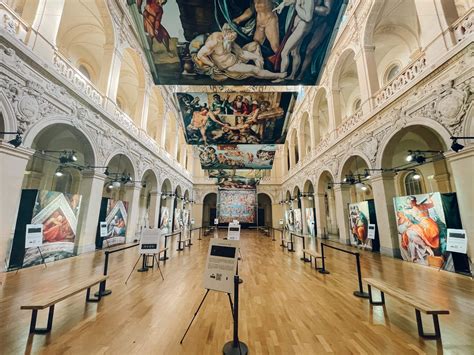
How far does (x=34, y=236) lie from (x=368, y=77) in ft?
44.2

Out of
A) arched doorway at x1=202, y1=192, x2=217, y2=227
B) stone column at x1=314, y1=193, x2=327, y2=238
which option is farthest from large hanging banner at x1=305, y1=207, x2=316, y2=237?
arched doorway at x1=202, y1=192, x2=217, y2=227

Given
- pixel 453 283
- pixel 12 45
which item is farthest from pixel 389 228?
pixel 12 45

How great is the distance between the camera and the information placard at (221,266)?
2.65m

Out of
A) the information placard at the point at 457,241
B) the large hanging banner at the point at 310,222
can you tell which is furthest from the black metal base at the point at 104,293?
the large hanging banner at the point at 310,222

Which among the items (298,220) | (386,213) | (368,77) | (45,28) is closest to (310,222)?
(298,220)

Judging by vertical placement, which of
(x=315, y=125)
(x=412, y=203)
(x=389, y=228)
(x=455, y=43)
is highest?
(x=315, y=125)

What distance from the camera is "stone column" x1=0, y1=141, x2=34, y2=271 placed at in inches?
192

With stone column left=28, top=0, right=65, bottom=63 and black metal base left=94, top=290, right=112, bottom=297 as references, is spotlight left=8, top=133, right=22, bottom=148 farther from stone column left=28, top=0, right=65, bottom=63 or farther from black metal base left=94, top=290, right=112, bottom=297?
black metal base left=94, top=290, right=112, bottom=297

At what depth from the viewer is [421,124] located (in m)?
6.32

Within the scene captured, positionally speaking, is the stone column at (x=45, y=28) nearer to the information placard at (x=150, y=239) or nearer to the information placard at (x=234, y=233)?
the information placard at (x=150, y=239)

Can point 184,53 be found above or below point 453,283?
above

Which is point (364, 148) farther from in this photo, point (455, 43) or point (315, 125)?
point (315, 125)

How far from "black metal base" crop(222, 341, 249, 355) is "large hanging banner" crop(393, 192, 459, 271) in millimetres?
6799

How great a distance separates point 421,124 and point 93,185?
38.5 ft
